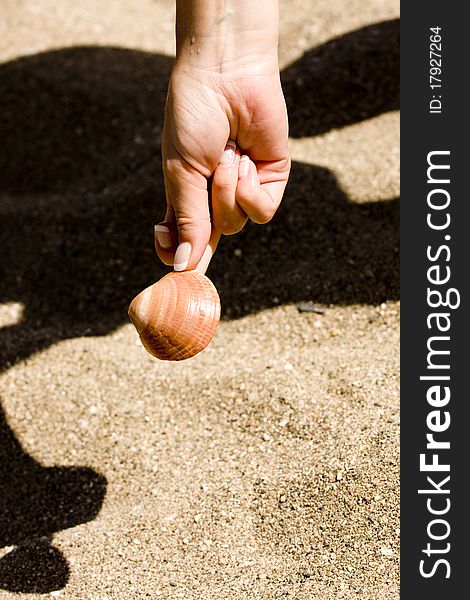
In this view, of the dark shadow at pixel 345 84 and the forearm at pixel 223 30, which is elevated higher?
the forearm at pixel 223 30

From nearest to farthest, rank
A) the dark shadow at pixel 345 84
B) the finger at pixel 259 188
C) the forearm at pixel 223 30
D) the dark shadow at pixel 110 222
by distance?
1. the forearm at pixel 223 30
2. the finger at pixel 259 188
3. the dark shadow at pixel 110 222
4. the dark shadow at pixel 345 84

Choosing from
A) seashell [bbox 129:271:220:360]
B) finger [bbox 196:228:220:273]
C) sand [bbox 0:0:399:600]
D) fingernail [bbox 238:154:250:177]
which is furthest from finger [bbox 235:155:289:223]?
sand [bbox 0:0:399:600]

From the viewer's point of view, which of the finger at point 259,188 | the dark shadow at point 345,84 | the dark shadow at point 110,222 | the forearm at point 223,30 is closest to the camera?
the forearm at point 223,30

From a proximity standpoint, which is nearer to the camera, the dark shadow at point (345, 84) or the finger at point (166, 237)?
the finger at point (166, 237)

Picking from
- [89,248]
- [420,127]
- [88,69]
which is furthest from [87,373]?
[88,69]

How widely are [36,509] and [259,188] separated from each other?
Result: 1175 millimetres

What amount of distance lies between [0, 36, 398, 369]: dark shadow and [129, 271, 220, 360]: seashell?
87 centimetres

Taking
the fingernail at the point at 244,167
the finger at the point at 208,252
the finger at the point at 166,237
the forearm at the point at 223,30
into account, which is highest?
the forearm at the point at 223,30

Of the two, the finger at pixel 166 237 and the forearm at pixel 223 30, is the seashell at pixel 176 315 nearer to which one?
the finger at pixel 166 237

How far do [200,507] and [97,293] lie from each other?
3.66 feet

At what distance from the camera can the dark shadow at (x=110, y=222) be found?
9.33ft

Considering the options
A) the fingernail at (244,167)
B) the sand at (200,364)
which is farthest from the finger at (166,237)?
the sand at (200,364)

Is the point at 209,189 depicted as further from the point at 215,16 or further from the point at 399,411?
the point at 399,411

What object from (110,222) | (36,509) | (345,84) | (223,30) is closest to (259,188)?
(223,30)
